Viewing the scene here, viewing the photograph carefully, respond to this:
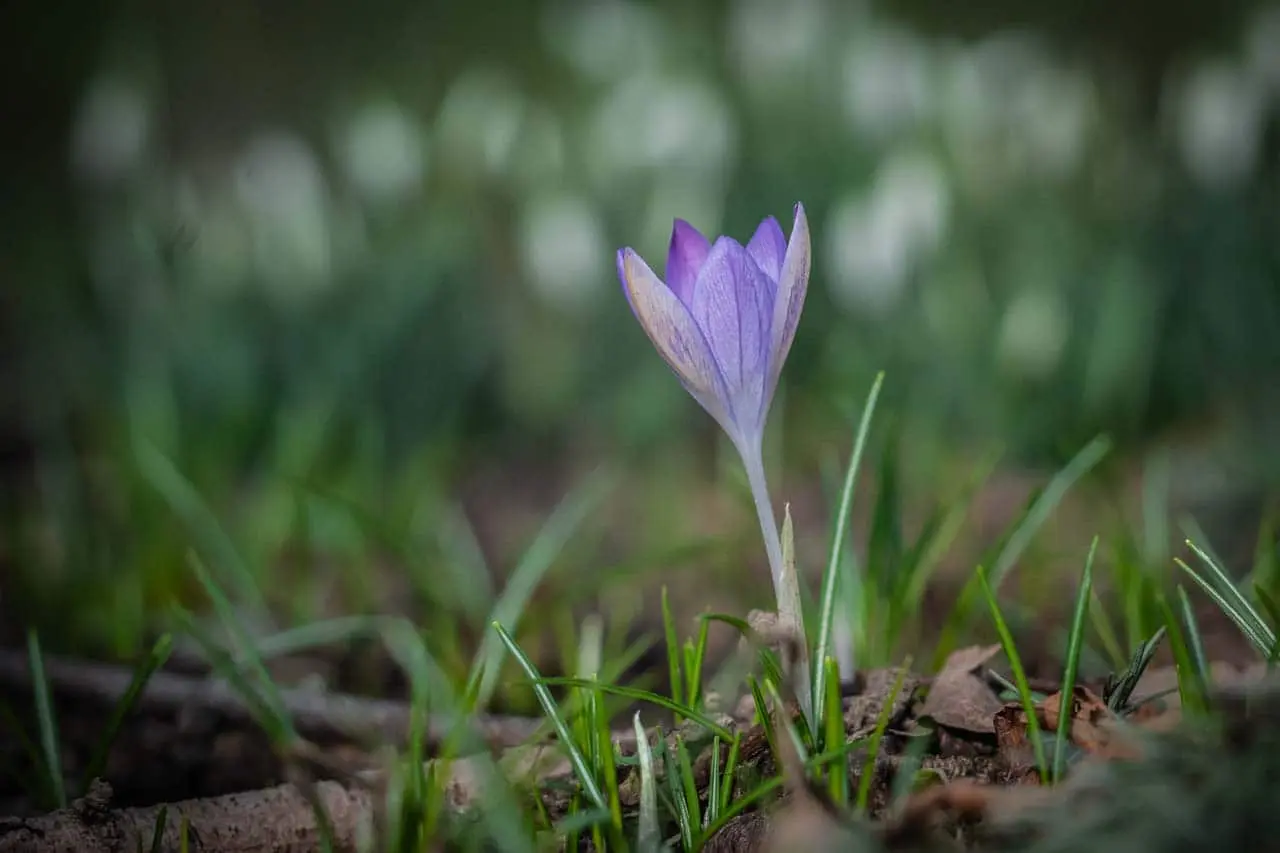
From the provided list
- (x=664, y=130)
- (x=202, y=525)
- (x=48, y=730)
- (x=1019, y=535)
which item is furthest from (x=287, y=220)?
(x=1019, y=535)

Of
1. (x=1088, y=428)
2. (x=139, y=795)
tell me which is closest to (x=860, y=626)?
Result: (x=139, y=795)

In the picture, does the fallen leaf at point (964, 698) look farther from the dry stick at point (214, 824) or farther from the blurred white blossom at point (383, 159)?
the blurred white blossom at point (383, 159)

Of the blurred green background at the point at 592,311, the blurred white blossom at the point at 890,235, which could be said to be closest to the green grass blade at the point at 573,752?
the blurred green background at the point at 592,311

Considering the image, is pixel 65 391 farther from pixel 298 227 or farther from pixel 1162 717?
pixel 1162 717

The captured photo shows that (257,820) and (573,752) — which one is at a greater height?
(573,752)

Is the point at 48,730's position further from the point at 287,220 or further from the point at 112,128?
the point at 112,128

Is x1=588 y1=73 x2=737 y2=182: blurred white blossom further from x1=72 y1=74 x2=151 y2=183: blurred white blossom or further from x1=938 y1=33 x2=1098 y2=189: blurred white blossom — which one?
x1=72 y1=74 x2=151 y2=183: blurred white blossom

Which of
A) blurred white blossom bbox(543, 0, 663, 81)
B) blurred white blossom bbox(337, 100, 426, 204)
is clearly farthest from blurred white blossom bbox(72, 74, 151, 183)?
blurred white blossom bbox(543, 0, 663, 81)
